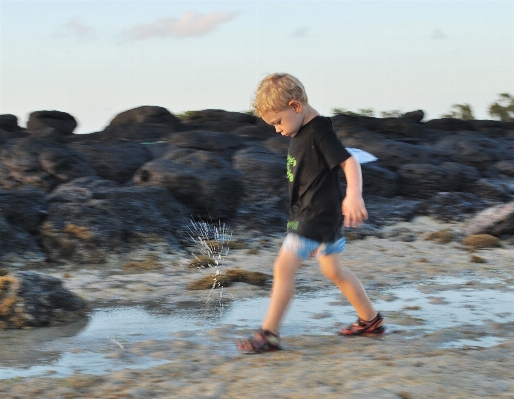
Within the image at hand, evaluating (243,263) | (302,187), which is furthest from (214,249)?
(302,187)

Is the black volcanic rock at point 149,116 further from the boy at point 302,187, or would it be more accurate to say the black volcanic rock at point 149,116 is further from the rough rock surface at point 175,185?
the boy at point 302,187

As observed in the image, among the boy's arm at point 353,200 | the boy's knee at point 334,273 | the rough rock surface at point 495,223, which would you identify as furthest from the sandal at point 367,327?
the rough rock surface at point 495,223

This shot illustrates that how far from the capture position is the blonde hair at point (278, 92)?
410cm

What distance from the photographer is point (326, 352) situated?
4074 millimetres

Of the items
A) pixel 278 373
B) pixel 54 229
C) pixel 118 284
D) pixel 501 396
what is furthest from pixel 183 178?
pixel 501 396

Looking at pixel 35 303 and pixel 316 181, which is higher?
pixel 316 181

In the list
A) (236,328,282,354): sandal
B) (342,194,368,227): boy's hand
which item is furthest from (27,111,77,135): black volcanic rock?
(342,194,368,227): boy's hand

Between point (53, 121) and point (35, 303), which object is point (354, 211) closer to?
point (35, 303)

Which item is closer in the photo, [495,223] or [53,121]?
[495,223]

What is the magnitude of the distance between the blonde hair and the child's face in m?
0.02

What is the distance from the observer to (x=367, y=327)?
446 cm

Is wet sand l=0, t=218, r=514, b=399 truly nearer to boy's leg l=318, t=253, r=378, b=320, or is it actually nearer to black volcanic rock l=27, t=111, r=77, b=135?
boy's leg l=318, t=253, r=378, b=320

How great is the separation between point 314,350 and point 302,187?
0.86 m

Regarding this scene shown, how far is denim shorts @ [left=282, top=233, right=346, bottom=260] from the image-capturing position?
13.8 feet
